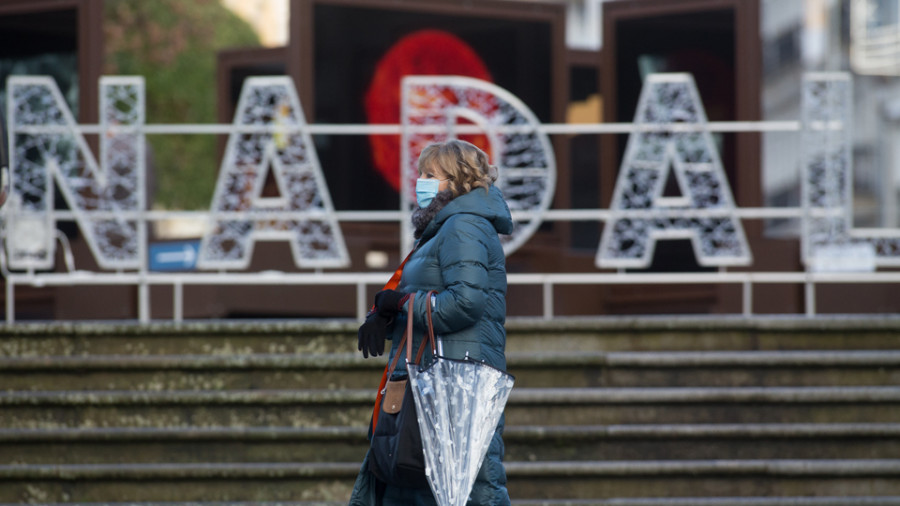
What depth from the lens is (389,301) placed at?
5.00 m

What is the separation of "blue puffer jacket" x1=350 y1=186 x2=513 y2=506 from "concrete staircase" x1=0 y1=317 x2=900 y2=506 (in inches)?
73.4

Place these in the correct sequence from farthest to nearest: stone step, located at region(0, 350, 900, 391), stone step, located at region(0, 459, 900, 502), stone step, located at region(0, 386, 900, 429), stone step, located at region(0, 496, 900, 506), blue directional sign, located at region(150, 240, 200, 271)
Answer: blue directional sign, located at region(150, 240, 200, 271)
stone step, located at region(0, 350, 900, 391)
stone step, located at region(0, 386, 900, 429)
stone step, located at region(0, 459, 900, 502)
stone step, located at region(0, 496, 900, 506)

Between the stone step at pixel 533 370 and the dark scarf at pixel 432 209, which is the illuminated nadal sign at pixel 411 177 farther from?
the dark scarf at pixel 432 209

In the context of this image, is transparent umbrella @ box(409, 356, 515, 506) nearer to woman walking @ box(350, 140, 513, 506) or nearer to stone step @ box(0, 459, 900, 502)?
woman walking @ box(350, 140, 513, 506)

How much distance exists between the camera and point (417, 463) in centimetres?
490

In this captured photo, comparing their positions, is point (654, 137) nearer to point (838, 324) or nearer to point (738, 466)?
point (838, 324)

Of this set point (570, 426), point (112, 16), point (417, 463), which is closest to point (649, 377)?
point (570, 426)

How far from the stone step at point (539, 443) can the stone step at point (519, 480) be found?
16cm

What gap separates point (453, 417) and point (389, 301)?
475 mm

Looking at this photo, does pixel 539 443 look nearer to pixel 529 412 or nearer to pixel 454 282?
pixel 529 412

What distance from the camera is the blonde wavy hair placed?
5.09m

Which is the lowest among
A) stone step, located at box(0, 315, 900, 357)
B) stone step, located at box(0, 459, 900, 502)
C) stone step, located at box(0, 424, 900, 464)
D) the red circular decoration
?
stone step, located at box(0, 459, 900, 502)

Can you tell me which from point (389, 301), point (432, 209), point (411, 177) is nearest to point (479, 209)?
point (432, 209)

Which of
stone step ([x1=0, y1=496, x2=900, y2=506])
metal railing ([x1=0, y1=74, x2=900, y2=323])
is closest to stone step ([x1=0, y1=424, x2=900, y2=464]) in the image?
stone step ([x1=0, y1=496, x2=900, y2=506])
